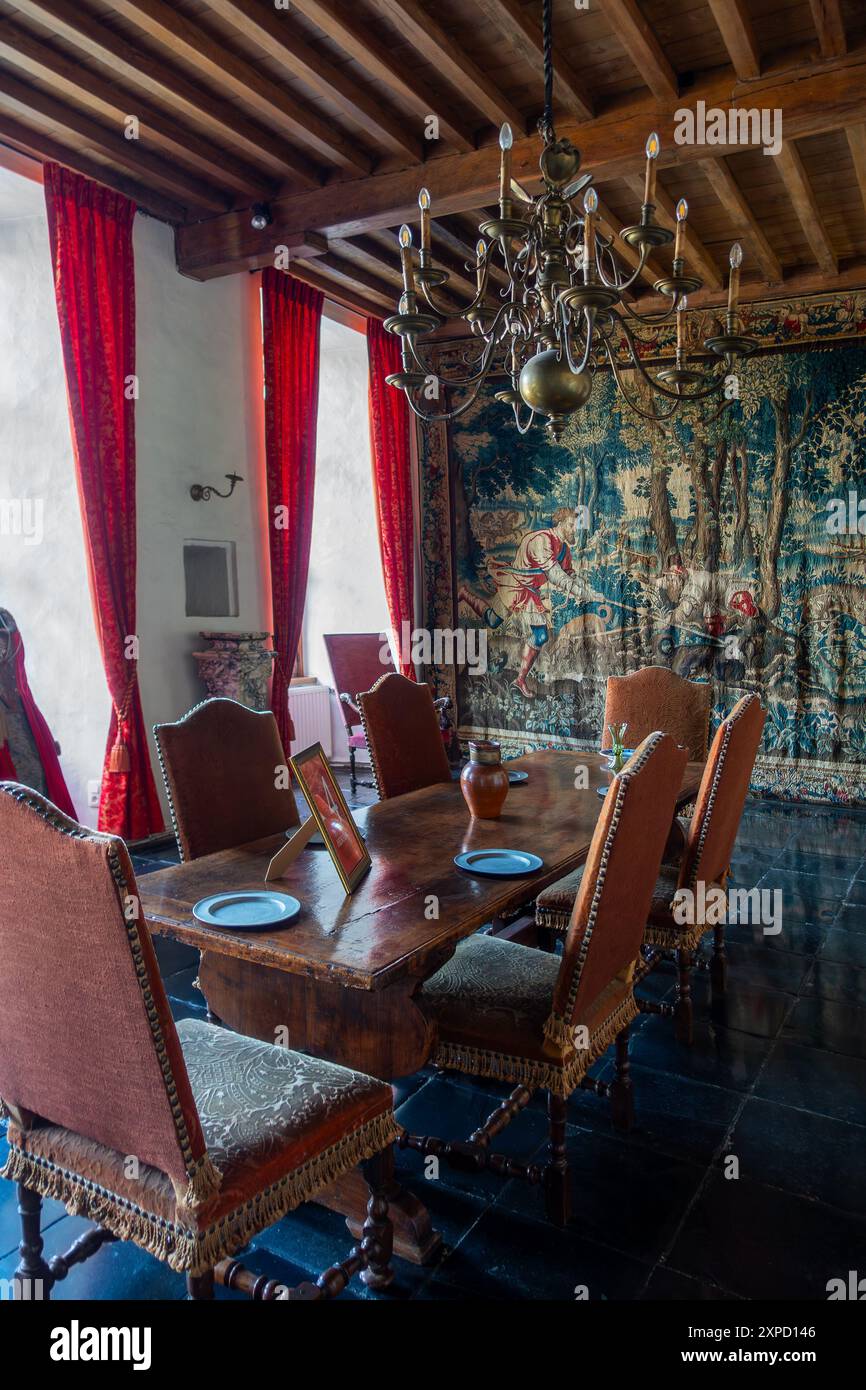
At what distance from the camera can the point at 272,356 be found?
5516mm

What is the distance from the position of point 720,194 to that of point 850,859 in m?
3.57

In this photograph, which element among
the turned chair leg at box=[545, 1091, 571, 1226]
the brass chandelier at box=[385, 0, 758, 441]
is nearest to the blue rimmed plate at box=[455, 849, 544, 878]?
the turned chair leg at box=[545, 1091, 571, 1226]

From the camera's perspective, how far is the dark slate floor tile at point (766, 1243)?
5.72 ft

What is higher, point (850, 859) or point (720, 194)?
point (720, 194)

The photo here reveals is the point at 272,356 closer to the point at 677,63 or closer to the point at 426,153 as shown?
the point at 426,153

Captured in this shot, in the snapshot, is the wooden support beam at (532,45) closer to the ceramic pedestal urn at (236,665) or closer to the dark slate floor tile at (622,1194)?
the ceramic pedestal urn at (236,665)

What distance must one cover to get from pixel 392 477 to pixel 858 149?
3.65 meters

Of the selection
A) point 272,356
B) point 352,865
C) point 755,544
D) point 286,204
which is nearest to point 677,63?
point 286,204

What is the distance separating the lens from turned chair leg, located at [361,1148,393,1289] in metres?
1.69

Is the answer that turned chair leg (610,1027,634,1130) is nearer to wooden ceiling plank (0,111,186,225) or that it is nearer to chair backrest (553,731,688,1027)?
chair backrest (553,731,688,1027)

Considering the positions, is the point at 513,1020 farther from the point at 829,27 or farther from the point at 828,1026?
the point at 829,27

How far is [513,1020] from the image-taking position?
1.93 metres

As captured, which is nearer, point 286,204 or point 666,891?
point 666,891
